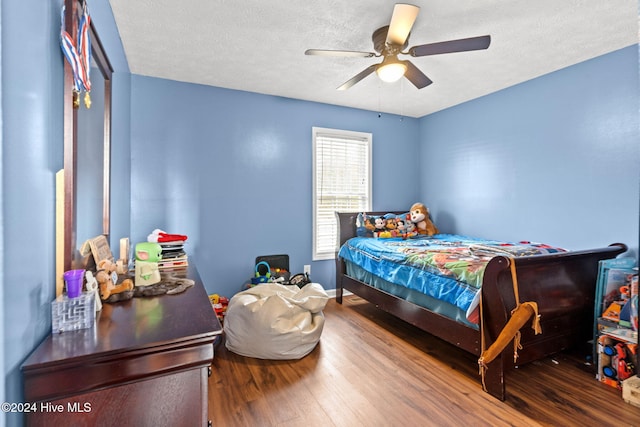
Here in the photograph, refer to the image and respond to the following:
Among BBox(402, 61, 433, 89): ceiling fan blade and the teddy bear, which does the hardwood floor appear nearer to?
the teddy bear

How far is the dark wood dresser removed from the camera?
781mm

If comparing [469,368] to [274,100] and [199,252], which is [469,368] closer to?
[199,252]

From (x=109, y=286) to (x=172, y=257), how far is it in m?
0.97

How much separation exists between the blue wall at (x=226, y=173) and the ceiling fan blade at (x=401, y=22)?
6.15ft

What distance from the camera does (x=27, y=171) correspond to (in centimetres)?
83

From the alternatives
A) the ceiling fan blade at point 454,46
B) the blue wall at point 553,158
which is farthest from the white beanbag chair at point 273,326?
the blue wall at point 553,158

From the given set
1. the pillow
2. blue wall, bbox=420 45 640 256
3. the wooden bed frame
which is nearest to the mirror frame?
the wooden bed frame

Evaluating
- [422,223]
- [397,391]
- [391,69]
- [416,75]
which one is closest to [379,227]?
[422,223]

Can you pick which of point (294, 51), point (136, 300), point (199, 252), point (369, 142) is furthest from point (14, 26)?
point (369, 142)

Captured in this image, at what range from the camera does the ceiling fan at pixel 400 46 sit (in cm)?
188

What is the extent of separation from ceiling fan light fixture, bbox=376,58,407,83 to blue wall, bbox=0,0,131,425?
1.89 meters

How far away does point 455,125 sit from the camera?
4078 mm

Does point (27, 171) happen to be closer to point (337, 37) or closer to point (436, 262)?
point (337, 37)

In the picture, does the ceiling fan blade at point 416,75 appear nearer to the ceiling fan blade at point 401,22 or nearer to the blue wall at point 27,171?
the ceiling fan blade at point 401,22
